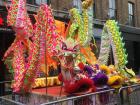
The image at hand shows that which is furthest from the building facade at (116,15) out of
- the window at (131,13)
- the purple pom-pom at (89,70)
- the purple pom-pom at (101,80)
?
the purple pom-pom at (101,80)

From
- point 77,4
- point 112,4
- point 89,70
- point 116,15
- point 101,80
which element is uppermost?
point 112,4

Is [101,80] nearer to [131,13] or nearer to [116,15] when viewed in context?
[116,15]

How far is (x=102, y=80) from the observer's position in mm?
9414

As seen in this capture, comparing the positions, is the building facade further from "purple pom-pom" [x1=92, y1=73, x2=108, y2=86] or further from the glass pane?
"purple pom-pom" [x1=92, y1=73, x2=108, y2=86]

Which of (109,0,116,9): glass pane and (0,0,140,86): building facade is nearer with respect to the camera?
(0,0,140,86): building facade

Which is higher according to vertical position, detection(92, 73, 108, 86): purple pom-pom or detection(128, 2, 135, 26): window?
detection(128, 2, 135, 26): window

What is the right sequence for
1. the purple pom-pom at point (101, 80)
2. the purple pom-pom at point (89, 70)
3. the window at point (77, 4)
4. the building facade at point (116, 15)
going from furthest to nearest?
the window at point (77, 4), the building facade at point (116, 15), the purple pom-pom at point (89, 70), the purple pom-pom at point (101, 80)

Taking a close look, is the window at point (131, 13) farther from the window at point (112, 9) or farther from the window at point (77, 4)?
the window at point (77, 4)

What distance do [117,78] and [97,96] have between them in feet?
4.64

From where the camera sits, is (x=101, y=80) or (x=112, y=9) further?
(x=112, y=9)

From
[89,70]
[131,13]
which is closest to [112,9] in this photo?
[131,13]

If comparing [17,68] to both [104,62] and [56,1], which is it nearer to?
[104,62]

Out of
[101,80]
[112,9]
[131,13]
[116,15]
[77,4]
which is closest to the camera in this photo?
[101,80]

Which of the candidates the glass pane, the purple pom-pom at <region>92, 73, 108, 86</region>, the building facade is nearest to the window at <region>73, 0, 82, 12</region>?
A: the building facade
